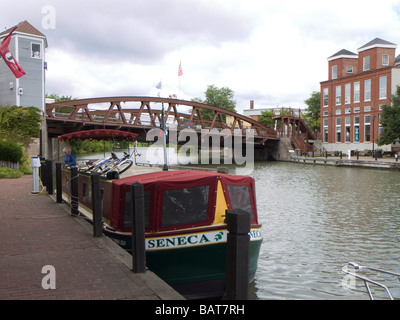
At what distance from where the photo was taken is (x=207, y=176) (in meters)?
8.15

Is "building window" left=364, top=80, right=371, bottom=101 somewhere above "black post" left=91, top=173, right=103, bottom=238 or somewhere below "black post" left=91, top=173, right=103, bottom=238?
above

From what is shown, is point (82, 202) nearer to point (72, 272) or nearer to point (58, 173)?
point (58, 173)

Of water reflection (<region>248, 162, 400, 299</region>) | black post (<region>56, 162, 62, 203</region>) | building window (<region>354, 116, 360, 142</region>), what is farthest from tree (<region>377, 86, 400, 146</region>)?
black post (<region>56, 162, 62, 203</region>)

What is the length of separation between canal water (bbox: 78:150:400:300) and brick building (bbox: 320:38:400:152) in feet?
127

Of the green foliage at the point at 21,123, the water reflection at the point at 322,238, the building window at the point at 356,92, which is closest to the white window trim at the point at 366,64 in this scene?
the building window at the point at 356,92

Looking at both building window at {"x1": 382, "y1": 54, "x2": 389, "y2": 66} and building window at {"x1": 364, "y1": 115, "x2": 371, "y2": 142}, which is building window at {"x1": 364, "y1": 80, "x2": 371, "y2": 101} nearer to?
building window at {"x1": 364, "y1": 115, "x2": 371, "y2": 142}

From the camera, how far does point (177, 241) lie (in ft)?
25.6

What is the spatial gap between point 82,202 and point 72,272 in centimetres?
657

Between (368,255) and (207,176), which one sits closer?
(207,176)

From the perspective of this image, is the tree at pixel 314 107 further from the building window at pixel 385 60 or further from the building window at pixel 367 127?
the building window at pixel 385 60

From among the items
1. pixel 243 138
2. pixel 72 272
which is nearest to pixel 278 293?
pixel 72 272

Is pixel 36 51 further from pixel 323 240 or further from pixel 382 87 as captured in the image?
pixel 382 87

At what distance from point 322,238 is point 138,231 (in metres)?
9.41

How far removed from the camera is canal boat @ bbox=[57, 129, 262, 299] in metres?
7.71
